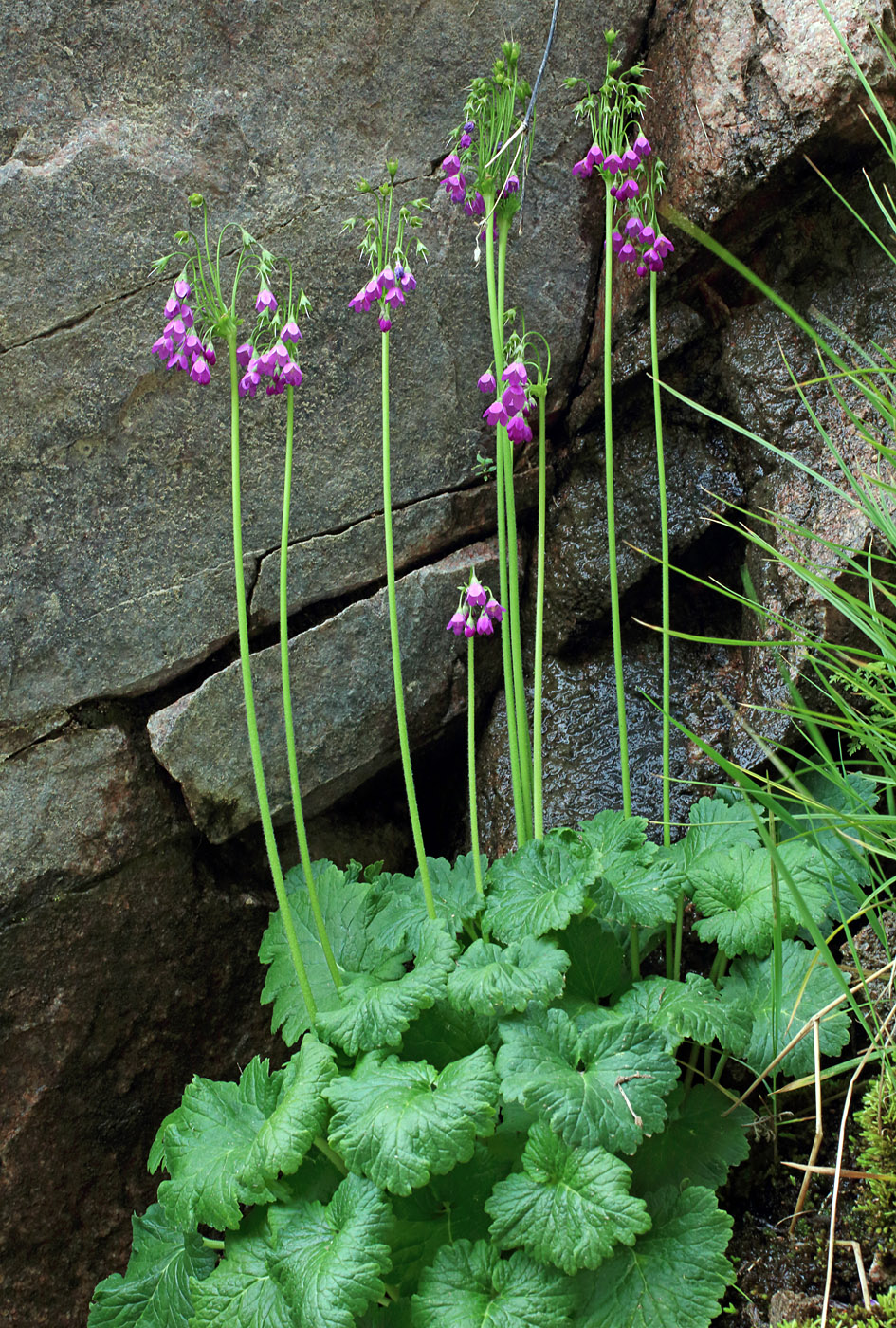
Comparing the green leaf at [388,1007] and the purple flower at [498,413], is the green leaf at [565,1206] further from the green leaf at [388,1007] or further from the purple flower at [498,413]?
the purple flower at [498,413]

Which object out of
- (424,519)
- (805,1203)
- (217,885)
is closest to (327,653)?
(424,519)

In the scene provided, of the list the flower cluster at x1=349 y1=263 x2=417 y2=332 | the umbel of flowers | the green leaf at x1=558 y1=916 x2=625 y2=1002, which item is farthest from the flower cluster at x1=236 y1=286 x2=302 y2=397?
the green leaf at x1=558 y1=916 x2=625 y2=1002

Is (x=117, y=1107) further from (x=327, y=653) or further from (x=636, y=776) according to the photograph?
(x=636, y=776)

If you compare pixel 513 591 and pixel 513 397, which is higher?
pixel 513 397

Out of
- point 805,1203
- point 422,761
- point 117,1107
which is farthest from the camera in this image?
point 422,761

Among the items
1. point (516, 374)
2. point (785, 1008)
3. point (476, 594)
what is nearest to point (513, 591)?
point (476, 594)

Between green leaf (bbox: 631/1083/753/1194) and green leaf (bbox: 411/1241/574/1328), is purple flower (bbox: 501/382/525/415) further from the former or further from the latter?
green leaf (bbox: 411/1241/574/1328)

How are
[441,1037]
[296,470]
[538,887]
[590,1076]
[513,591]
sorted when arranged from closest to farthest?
[590,1076] → [441,1037] → [538,887] → [513,591] → [296,470]

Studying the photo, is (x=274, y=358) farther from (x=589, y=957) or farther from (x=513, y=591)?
(x=589, y=957)
